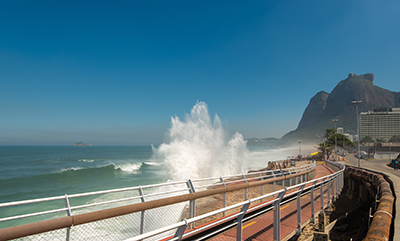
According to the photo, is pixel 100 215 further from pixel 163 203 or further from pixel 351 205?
pixel 351 205

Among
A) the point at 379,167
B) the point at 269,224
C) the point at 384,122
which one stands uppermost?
the point at 384,122

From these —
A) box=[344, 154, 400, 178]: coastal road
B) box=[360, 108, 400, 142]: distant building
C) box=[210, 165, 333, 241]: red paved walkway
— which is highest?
box=[360, 108, 400, 142]: distant building

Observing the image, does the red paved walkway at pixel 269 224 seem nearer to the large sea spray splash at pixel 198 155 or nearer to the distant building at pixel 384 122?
the large sea spray splash at pixel 198 155

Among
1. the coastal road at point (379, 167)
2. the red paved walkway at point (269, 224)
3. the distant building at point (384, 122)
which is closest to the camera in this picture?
the red paved walkway at point (269, 224)

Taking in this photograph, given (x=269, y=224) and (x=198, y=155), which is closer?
(x=269, y=224)

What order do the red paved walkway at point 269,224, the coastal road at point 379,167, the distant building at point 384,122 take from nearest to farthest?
1. the red paved walkway at point 269,224
2. the coastal road at point 379,167
3. the distant building at point 384,122

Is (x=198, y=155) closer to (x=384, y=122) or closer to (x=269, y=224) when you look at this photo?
(x=269, y=224)

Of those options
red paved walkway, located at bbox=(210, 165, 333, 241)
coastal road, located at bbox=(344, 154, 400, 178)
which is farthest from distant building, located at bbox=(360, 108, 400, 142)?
red paved walkway, located at bbox=(210, 165, 333, 241)

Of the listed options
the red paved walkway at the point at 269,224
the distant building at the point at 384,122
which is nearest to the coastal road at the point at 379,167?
the red paved walkway at the point at 269,224

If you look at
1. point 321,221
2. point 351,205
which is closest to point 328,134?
point 351,205

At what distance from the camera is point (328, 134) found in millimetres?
71062

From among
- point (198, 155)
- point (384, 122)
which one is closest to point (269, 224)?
point (198, 155)

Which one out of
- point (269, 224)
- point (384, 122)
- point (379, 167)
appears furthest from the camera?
point (384, 122)

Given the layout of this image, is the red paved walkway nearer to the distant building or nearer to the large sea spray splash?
the large sea spray splash
